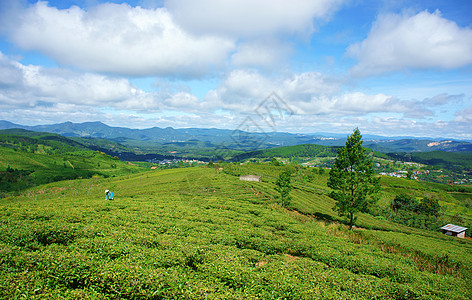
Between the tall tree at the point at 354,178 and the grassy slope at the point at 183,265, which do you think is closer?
the grassy slope at the point at 183,265

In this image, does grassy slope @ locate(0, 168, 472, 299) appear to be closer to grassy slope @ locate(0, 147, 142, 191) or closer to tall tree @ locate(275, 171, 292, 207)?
tall tree @ locate(275, 171, 292, 207)

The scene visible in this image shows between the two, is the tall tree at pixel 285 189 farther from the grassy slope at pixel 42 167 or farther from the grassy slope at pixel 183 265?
the grassy slope at pixel 42 167

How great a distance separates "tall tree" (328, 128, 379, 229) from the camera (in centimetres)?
3162

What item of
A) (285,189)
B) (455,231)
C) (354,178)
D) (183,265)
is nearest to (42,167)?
(285,189)


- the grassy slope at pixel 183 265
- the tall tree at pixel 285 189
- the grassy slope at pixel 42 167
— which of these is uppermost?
the grassy slope at pixel 183 265

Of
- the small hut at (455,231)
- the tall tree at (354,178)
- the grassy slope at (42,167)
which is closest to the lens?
the tall tree at (354,178)

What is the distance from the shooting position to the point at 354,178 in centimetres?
3262

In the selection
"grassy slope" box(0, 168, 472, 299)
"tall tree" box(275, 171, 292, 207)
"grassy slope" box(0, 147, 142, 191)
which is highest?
"grassy slope" box(0, 168, 472, 299)

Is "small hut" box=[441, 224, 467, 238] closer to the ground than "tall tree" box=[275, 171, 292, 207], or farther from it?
closer to the ground

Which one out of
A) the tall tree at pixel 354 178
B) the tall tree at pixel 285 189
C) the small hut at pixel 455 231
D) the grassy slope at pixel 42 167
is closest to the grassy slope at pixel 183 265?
the tall tree at pixel 354 178

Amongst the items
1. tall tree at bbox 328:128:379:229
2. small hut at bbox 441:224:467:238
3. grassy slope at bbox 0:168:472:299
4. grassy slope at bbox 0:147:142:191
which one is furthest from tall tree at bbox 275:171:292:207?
grassy slope at bbox 0:147:142:191

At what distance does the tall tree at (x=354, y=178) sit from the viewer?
31625 millimetres

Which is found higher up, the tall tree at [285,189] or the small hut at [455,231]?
the tall tree at [285,189]

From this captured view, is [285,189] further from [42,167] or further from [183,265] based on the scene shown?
[42,167]
